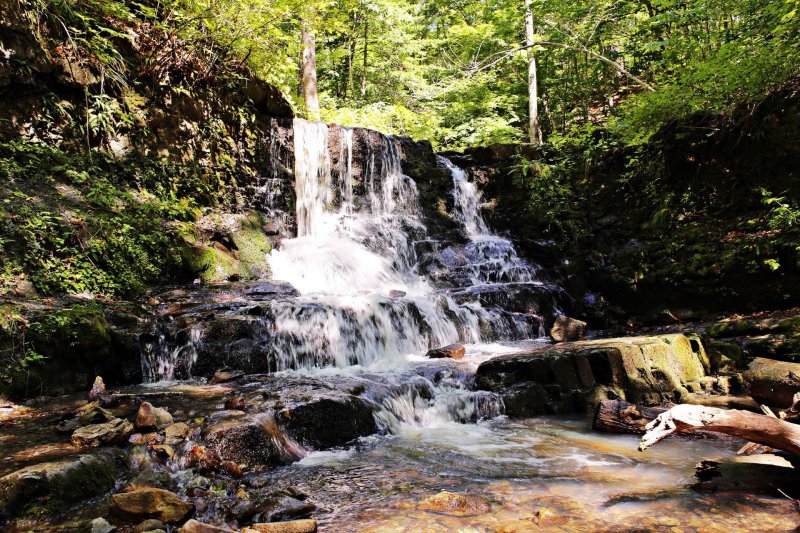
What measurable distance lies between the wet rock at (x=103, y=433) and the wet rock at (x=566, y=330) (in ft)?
24.1

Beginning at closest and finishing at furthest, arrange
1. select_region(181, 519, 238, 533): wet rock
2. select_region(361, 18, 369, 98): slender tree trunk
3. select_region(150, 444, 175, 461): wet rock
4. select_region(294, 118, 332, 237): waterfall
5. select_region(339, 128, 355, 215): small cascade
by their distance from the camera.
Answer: select_region(181, 519, 238, 533): wet rock
select_region(150, 444, 175, 461): wet rock
select_region(294, 118, 332, 237): waterfall
select_region(339, 128, 355, 215): small cascade
select_region(361, 18, 369, 98): slender tree trunk

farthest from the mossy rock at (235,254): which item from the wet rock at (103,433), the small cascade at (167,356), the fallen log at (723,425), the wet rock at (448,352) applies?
the fallen log at (723,425)

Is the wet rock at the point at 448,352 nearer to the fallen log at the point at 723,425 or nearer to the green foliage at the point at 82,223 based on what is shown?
the fallen log at the point at 723,425

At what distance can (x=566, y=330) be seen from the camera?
30.0 feet

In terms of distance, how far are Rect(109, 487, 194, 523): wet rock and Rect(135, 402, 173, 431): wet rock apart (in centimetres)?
108

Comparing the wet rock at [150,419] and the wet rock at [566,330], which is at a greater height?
the wet rock at [566,330]

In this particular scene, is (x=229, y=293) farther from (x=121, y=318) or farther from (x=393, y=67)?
(x=393, y=67)

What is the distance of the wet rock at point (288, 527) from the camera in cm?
292

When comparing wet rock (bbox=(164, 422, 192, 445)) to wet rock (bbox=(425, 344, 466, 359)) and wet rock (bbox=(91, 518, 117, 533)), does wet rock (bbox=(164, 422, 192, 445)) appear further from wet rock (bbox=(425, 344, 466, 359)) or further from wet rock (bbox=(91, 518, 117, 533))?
wet rock (bbox=(425, 344, 466, 359))

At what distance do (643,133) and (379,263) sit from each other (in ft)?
23.8

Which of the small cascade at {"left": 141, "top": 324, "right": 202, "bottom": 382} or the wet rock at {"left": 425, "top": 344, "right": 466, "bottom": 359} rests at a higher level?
the small cascade at {"left": 141, "top": 324, "right": 202, "bottom": 382}

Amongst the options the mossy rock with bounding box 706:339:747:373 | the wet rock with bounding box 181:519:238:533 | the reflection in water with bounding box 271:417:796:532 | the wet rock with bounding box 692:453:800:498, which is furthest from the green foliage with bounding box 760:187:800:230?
the wet rock with bounding box 181:519:238:533

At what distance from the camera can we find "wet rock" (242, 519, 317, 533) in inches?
115

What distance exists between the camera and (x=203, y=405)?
191 inches
